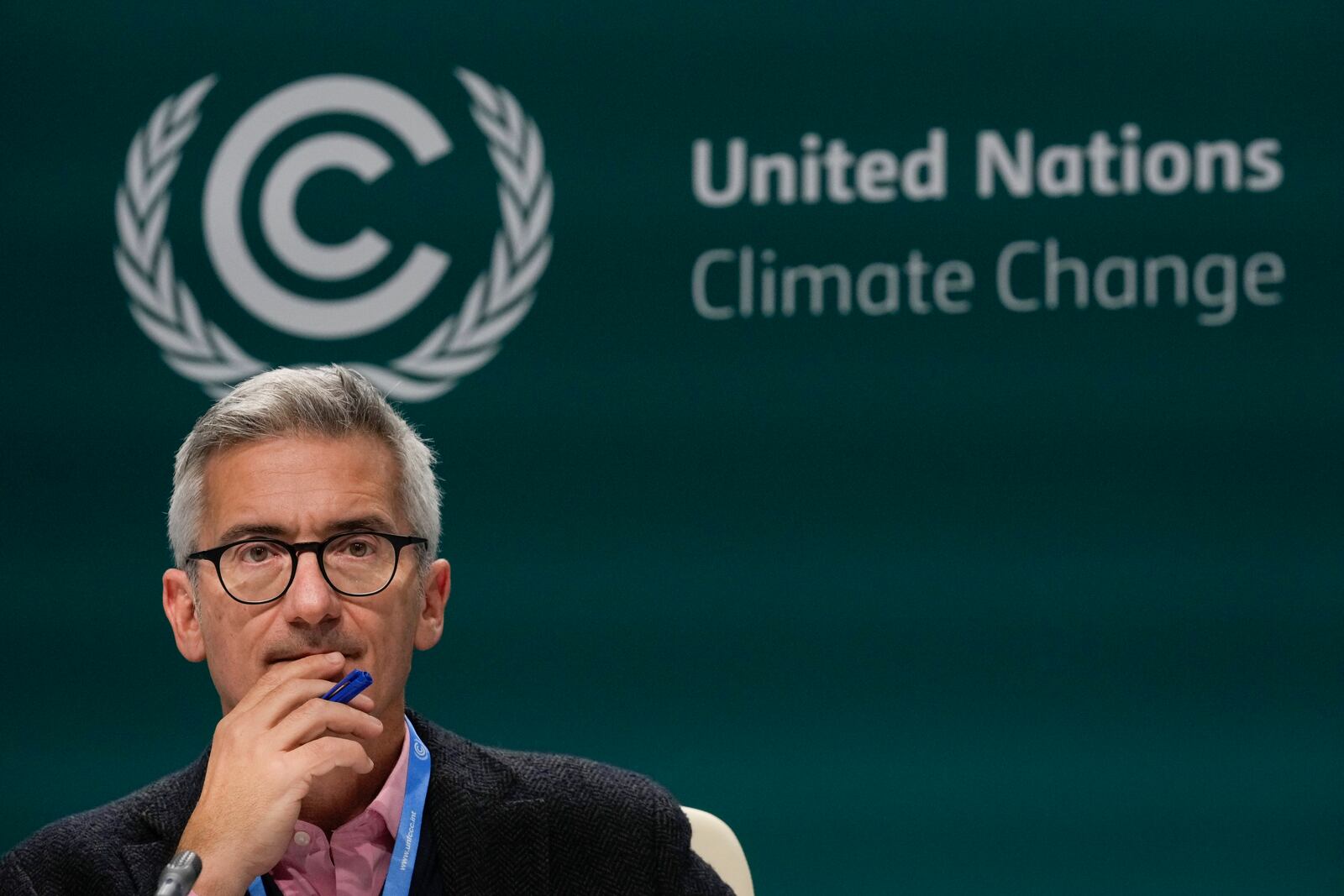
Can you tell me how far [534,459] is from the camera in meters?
3.04

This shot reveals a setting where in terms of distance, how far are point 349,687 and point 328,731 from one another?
2.1 inches

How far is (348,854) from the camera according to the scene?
5.74 ft

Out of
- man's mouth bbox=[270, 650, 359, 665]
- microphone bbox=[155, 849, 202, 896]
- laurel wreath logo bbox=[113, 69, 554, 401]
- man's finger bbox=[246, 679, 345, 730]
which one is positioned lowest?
microphone bbox=[155, 849, 202, 896]

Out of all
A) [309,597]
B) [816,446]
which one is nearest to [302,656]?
[309,597]

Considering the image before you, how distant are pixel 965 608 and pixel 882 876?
0.50 m

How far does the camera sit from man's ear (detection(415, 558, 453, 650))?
1779mm

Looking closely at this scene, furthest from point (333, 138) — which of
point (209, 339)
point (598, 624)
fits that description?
point (598, 624)

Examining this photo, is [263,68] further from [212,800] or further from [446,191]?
[212,800]

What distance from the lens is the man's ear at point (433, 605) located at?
178 cm

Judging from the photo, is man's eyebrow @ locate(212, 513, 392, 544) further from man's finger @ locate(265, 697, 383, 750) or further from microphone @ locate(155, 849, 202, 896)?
microphone @ locate(155, 849, 202, 896)

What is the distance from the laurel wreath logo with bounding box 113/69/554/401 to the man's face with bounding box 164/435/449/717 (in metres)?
1.35

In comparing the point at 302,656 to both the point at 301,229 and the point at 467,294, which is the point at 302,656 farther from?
the point at 301,229

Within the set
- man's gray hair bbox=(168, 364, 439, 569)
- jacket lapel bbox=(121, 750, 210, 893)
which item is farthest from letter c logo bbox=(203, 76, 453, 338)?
jacket lapel bbox=(121, 750, 210, 893)

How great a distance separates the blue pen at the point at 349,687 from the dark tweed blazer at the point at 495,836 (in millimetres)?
239
